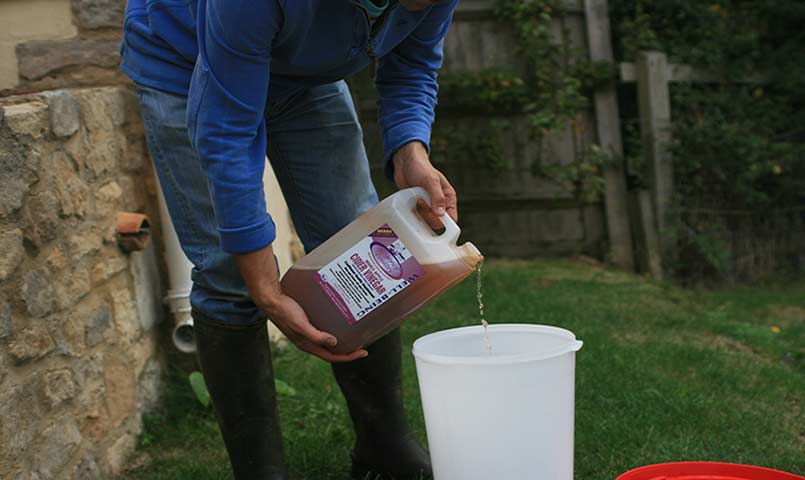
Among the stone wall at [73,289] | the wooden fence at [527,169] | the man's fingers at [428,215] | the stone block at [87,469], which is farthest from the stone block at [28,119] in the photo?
the wooden fence at [527,169]

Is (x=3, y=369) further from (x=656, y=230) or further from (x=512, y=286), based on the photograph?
(x=656, y=230)

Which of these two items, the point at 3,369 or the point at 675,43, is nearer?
the point at 3,369

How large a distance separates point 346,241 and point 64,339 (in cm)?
78

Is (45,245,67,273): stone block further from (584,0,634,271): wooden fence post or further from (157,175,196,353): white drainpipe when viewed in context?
(584,0,634,271): wooden fence post

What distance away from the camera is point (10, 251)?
176 cm

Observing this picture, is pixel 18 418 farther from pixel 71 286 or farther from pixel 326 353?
pixel 326 353

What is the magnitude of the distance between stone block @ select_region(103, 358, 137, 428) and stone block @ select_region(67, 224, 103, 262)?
0.98 feet

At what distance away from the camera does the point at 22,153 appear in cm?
186

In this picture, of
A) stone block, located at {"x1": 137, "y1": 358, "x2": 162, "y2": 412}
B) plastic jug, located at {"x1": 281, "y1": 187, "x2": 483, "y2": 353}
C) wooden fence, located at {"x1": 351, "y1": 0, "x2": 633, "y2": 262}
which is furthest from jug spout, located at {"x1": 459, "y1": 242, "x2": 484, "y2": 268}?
wooden fence, located at {"x1": 351, "y1": 0, "x2": 633, "y2": 262}

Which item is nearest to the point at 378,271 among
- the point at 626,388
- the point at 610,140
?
the point at 626,388

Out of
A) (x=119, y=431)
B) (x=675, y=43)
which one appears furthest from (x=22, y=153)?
(x=675, y=43)

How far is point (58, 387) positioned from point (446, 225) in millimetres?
956

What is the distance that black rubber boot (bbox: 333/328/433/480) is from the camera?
1.93m

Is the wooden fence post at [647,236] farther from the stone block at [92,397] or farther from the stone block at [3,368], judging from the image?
the stone block at [3,368]
